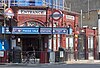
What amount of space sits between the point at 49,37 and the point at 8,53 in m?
6.37

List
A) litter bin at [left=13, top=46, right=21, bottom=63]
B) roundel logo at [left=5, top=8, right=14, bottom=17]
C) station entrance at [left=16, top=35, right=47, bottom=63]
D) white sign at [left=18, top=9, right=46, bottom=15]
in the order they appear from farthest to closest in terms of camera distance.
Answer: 1. station entrance at [left=16, top=35, right=47, bottom=63]
2. white sign at [left=18, top=9, right=46, bottom=15]
3. roundel logo at [left=5, top=8, right=14, bottom=17]
4. litter bin at [left=13, top=46, right=21, bottom=63]

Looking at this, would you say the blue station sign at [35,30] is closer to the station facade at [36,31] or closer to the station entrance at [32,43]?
the station facade at [36,31]

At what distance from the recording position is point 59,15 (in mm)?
37656

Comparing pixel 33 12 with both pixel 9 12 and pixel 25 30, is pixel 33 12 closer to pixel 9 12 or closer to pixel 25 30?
pixel 25 30

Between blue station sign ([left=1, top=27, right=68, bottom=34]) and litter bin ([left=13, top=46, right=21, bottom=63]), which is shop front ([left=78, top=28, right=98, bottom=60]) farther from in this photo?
litter bin ([left=13, top=46, right=21, bottom=63])

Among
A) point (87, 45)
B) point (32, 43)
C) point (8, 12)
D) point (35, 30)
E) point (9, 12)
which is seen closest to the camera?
point (8, 12)

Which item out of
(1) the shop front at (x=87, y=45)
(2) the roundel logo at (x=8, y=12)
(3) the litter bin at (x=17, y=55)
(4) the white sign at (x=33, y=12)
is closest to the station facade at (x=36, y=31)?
(4) the white sign at (x=33, y=12)

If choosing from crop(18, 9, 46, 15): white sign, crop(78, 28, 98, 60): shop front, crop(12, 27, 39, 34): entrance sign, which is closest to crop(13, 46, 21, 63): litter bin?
crop(12, 27, 39, 34): entrance sign

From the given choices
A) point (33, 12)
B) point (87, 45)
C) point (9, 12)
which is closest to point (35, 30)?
point (33, 12)

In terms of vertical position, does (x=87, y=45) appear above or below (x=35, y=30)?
below

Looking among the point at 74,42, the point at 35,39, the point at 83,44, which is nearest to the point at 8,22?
the point at 35,39

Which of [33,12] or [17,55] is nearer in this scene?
[17,55]

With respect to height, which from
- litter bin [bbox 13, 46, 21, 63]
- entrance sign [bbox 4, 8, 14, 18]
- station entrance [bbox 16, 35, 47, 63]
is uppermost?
entrance sign [bbox 4, 8, 14, 18]

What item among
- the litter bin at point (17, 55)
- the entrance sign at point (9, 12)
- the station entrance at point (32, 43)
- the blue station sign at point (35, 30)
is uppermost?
the entrance sign at point (9, 12)
